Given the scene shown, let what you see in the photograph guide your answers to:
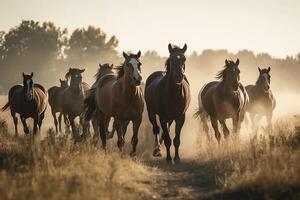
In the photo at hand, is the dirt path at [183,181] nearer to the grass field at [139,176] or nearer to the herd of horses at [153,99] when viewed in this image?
the grass field at [139,176]

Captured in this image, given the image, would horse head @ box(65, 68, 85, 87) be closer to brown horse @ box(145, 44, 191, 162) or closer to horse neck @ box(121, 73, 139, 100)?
brown horse @ box(145, 44, 191, 162)

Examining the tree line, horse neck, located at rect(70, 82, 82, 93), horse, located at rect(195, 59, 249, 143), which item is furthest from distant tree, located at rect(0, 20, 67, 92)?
horse, located at rect(195, 59, 249, 143)

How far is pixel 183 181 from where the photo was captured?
34.1 feet

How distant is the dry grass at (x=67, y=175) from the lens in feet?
22.2

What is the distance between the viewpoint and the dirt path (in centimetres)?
864

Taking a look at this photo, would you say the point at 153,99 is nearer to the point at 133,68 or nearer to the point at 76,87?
the point at 133,68

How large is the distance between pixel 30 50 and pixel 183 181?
67798 millimetres

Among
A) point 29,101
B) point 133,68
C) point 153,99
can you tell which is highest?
point 133,68

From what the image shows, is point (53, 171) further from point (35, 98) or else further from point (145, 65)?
point (145, 65)

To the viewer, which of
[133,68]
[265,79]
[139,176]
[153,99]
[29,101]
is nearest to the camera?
[139,176]

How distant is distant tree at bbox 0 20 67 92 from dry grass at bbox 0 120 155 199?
63564mm

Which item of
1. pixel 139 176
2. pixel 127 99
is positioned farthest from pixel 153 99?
pixel 139 176

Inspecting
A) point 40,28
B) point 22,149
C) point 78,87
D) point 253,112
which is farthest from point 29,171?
point 40,28

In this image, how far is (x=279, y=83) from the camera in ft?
242
